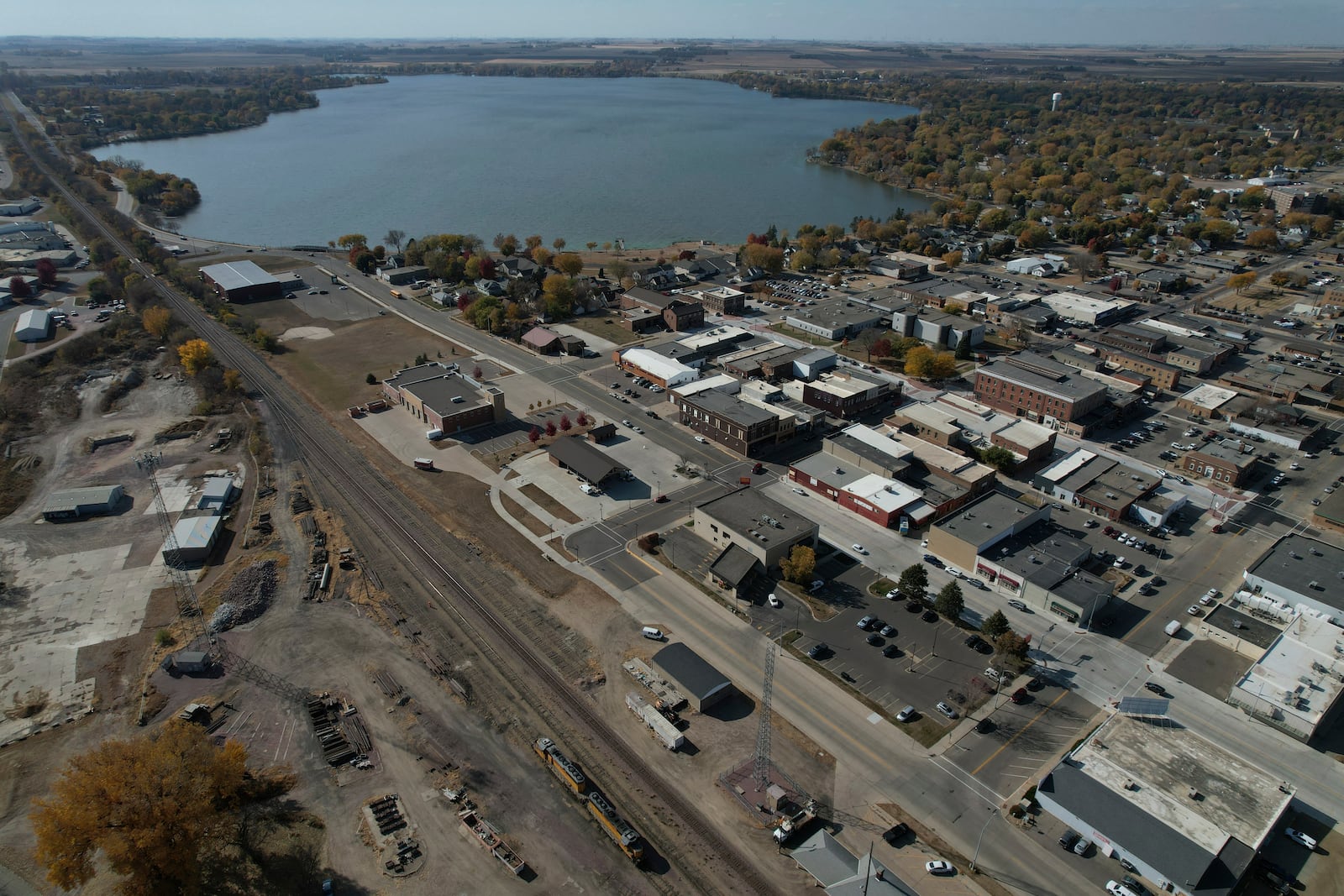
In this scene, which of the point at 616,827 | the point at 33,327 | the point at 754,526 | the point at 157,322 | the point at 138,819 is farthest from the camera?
the point at 33,327

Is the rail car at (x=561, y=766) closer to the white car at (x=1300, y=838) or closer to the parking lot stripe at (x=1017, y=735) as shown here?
the parking lot stripe at (x=1017, y=735)

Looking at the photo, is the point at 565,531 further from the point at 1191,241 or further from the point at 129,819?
the point at 1191,241

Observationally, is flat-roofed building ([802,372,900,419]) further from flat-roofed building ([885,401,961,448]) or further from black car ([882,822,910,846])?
black car ([882,822,910,846])

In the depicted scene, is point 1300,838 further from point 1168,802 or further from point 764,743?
point 764,743

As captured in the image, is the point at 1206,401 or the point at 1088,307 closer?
the point at 1206,401

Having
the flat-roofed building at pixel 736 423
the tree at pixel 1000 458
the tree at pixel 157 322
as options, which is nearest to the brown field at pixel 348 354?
the tree at pixel 157 322

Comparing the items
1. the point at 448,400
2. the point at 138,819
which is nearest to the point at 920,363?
the point at 448,400
